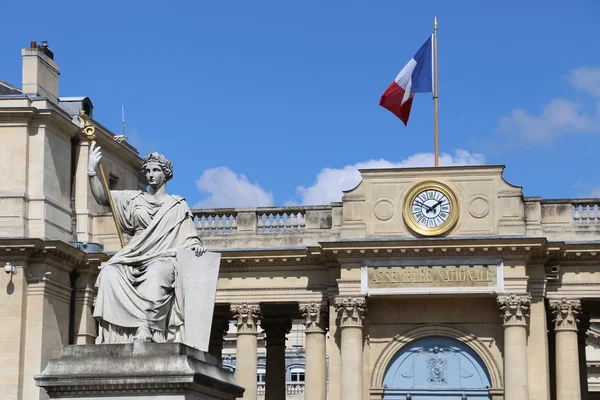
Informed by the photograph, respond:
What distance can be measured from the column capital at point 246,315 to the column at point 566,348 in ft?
35.1

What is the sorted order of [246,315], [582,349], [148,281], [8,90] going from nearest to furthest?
1. [148,281]
2. [246,315]
3. [8,90]
4. [582,349]

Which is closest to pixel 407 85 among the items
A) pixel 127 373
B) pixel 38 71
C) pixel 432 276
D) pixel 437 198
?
pixel 437 198

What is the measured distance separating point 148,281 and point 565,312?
3463cm

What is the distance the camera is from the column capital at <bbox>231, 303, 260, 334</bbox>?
49.9 metres

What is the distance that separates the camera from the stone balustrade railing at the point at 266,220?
5059cm

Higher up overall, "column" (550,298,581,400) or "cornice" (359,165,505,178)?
"cornice" (359,165,505,178)

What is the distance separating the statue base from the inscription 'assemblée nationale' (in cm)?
3298

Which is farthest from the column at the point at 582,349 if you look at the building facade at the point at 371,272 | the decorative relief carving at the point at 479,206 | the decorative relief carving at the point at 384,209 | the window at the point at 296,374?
the window at the point at 296,374

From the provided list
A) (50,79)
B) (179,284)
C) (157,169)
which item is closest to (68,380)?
(179,284)

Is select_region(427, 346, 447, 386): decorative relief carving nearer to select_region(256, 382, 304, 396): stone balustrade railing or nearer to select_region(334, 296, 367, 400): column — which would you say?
select_region(334, 296, 367, 400): column

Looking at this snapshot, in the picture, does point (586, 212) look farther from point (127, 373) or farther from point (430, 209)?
point (127, 373)

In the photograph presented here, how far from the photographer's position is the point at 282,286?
5009 cm

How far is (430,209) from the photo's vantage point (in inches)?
1903

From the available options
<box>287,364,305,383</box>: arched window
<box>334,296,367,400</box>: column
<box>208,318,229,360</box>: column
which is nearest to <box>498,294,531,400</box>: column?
<box>334,296,367,400</box>: column
